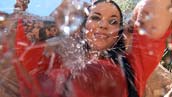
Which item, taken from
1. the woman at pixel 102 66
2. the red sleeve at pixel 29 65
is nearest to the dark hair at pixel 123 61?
the woman at pixel 102 66

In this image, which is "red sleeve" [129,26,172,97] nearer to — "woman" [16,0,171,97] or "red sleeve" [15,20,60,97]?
"woman" [16,0,171,97]

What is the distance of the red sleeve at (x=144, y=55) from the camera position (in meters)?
0.72

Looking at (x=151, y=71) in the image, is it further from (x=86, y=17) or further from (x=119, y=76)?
(x=86, y=17)

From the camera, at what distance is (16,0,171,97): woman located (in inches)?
27.6

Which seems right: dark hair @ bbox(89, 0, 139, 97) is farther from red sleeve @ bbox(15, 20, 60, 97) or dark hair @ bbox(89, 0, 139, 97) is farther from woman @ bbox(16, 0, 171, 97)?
red sleeve @ bbox(15, 20, 60, 97)

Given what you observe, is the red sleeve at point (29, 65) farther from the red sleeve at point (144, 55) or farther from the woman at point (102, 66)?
the red sleeve at point (144, 55)

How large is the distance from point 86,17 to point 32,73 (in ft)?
0.46

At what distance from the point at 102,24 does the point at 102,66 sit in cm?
8

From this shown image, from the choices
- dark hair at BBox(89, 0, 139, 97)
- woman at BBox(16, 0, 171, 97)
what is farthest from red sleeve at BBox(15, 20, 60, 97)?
dark hair at BBox(89, 0, 139, 97)

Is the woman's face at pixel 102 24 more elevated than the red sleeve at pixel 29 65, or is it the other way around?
the woman's face at pixel 102 24

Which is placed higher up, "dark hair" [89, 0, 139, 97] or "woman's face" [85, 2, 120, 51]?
"woman's face" [85, 2, 120, 51]

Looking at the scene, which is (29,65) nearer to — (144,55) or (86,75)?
(86,75)

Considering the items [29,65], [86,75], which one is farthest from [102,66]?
[29,65]

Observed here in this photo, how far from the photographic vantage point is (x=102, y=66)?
73 centimetres
